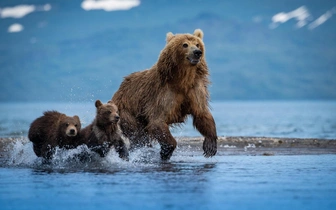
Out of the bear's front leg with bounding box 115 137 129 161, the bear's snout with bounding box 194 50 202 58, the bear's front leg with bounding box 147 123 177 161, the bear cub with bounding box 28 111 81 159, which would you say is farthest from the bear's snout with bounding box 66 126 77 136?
the bear's snout with bounding box 194 50 202 58

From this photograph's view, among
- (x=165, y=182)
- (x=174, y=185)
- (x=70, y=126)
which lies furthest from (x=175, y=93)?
(x=174, y=185)

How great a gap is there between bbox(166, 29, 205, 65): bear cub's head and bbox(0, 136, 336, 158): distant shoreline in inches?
103

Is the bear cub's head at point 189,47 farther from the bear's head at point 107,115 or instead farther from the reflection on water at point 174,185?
the reflection on water at point 174,185

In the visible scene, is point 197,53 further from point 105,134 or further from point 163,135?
point 105,134

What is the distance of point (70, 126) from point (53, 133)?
0.45 m

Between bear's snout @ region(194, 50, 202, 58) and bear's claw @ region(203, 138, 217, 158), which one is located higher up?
bear's snout @ region(194, 50, 202, 58)

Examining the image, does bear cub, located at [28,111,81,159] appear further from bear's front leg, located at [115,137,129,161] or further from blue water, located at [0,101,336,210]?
bear's front leg, located at [115,137,129,161]

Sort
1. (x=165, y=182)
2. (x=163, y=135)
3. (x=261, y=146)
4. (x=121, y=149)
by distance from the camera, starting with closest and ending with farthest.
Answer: (x=165, y=182), (x=121, y=149), (x=163, y=135), (x=261, y=146)

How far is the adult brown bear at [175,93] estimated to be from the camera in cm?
1029

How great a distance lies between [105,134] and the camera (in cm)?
1008

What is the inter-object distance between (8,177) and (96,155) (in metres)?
1.70

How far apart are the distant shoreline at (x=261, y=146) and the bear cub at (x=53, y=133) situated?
193cm

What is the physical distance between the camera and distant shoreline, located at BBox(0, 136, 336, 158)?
40.4 ft

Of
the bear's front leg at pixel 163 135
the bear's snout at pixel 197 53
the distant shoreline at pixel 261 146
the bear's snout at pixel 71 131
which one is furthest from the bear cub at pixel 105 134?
the distant shoreline at pixel 261 146
